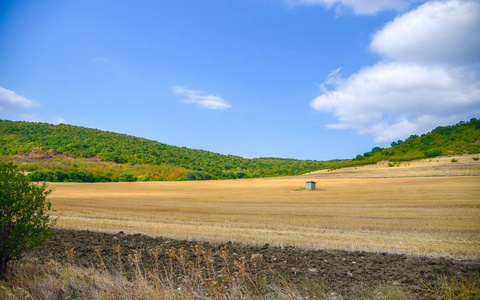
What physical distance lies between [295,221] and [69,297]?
588 inches

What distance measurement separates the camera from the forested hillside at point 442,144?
5793cm

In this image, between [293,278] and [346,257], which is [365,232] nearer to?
[346,257]

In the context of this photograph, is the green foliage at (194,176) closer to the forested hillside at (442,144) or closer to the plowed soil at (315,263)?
the forested hillside at (442,144)

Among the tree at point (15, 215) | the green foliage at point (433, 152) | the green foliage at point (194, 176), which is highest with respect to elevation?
the green foliage at point (433, 152)

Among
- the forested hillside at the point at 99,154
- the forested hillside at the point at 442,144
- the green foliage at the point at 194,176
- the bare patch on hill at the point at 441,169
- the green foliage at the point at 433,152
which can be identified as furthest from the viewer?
the green foliage at the point at 194,176

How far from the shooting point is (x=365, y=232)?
50.8ft

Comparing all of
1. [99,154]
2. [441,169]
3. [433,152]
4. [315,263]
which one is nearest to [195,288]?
[315,263]

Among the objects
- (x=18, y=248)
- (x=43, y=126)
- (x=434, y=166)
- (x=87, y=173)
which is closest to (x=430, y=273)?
(x=18, y=248)

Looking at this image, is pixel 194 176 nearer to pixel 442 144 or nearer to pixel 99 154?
pixel 99 154

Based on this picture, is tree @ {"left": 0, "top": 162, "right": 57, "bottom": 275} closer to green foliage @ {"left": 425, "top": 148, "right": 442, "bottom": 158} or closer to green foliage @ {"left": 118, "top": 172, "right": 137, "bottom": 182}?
green foliage @ {"left": 425, "top": 148, "right": 442, "bottom": 158}

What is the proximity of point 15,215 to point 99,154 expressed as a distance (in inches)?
4143

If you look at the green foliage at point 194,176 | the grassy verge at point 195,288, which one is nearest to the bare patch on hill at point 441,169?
the green foliage at point 194,176

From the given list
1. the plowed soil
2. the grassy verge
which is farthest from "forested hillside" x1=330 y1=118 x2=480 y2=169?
the grassy verge

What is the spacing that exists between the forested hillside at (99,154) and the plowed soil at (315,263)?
74.2 meters
